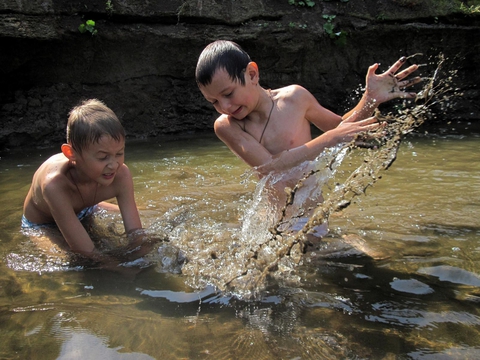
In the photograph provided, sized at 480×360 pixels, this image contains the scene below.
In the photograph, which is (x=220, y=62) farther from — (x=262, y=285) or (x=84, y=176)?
(x=262, y=285)

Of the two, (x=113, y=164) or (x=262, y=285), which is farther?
(x=113, y=164)

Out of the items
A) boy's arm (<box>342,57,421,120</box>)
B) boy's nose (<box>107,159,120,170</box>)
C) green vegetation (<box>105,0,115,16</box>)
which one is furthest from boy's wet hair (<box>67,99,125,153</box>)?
green vegetation (<box>105,0,115,16</box>)

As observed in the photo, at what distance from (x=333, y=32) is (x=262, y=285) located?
5548mm

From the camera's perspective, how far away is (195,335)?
1936 mm

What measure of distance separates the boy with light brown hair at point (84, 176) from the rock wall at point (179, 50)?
3571mm

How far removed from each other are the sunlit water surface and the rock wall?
9.99 feet

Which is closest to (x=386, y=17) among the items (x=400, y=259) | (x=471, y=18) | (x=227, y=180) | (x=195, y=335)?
(x=471, y=18)

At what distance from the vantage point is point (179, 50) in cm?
672

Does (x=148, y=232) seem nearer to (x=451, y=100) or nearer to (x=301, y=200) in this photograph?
(x=301, y=200)

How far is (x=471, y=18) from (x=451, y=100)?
1.24 m

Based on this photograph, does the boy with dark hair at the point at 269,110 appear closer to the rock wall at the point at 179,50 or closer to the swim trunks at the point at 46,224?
the swim trunks at the point at 46,224

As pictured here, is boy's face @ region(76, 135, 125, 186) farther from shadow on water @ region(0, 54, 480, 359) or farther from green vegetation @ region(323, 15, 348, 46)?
green vegetation @ region(323, 15, 348, 46)

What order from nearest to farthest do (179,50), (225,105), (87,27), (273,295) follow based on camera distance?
1. (273,295)
2. (225,105)
3. (87,27)
4. (179,50)

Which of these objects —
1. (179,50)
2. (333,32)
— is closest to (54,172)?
(179,50)
